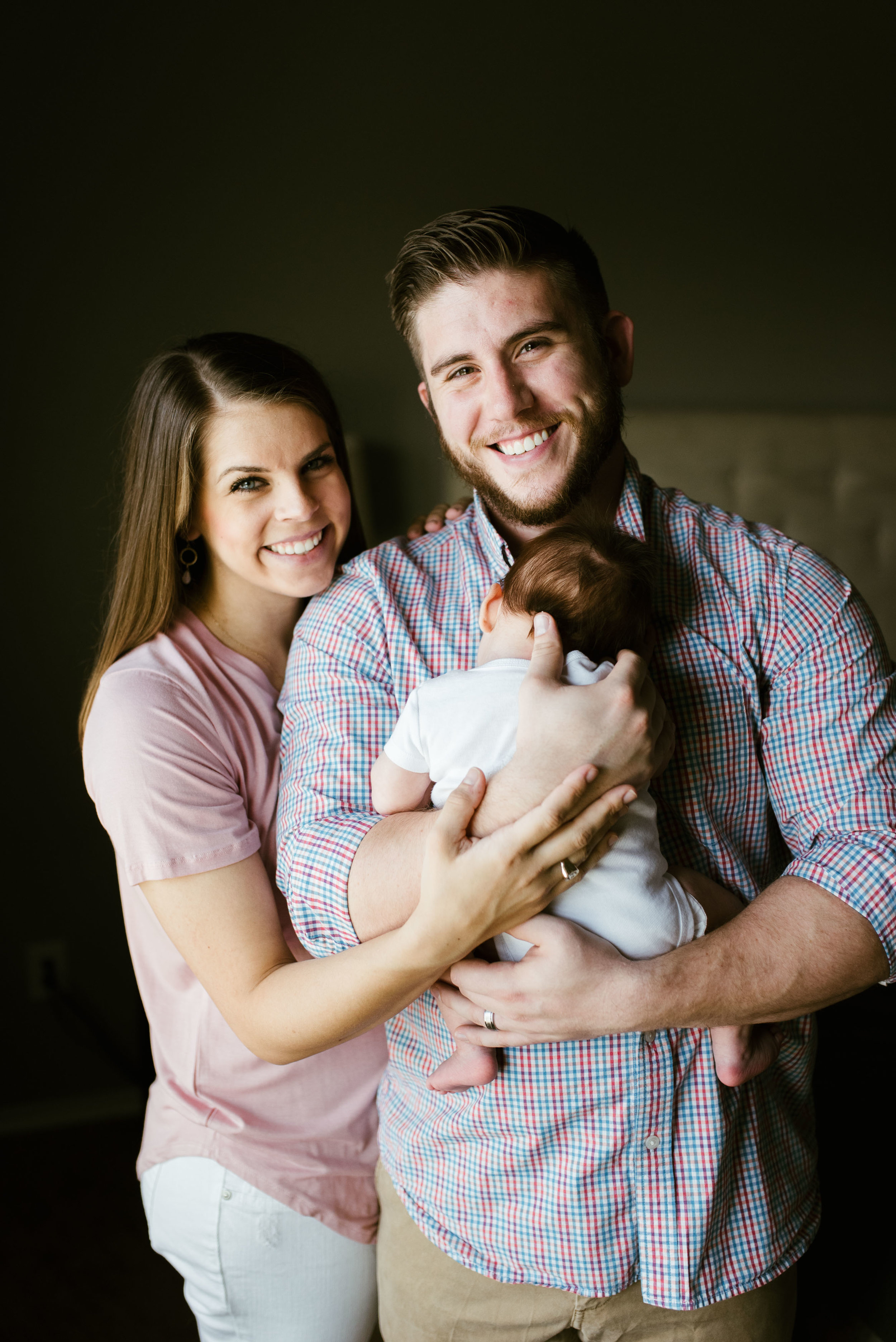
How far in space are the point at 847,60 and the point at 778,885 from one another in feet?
10.7

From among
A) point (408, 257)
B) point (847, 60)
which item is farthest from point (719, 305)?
point (408, 257)

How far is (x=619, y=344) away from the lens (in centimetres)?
159

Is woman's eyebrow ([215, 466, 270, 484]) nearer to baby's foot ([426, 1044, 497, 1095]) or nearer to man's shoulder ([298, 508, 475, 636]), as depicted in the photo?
man's shoulder ([298, 508, 475, 636])

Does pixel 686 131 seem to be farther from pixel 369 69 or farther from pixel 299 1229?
pixel 299 1229

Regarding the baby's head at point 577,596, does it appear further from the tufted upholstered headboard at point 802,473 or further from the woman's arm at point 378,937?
the tufted upholstered headboard at point 802,473

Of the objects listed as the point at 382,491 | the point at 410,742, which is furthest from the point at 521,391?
the point at 382,491

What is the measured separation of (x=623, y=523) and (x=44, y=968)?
2.48 metres

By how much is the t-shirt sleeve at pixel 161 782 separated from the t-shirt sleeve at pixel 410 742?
28 cm

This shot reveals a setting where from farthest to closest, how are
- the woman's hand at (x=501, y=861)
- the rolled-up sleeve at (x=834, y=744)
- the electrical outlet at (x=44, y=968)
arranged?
the electrical outlet at (x=44, y=968) < the rolled-up sleeve at (x=834, y=744) < the woman's hand at (x=501, y=861)

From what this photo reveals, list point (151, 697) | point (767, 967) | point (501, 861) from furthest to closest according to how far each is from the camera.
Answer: point (151, 697) < point (767, 967) < point (501, 861)

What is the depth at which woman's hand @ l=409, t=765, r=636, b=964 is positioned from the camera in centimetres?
106

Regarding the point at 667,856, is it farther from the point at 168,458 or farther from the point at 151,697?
the point at 168,458

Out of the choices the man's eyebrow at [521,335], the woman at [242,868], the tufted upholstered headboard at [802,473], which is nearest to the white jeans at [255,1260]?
the woman at [242,868]

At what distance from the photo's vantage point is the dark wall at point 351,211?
278 cm
